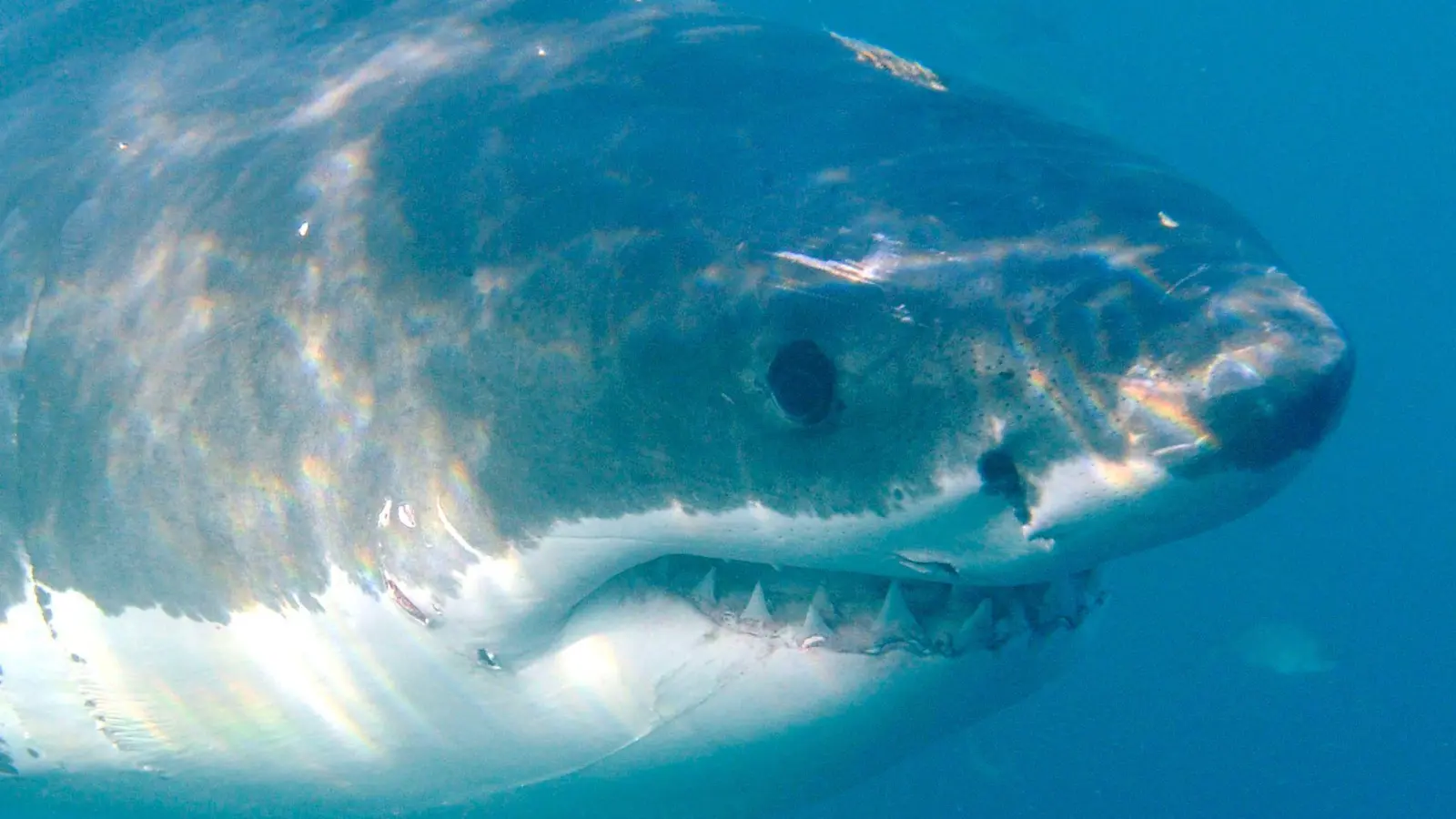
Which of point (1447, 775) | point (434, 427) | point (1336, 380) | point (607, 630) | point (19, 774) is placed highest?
point (1336, 380)

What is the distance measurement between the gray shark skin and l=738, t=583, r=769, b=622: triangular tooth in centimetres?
1

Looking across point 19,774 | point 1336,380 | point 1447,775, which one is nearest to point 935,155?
point 1336,380

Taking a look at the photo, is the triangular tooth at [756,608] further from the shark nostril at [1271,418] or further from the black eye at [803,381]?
the shark nostril at [1271,418]

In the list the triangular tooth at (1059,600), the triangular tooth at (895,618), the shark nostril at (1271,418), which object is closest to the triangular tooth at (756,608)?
the triangular tooth at (895,618)

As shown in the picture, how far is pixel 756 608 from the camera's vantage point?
2213 millimetres

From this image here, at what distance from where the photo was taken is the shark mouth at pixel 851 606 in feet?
7.11

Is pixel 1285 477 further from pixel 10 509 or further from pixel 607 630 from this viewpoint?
pixel 10 509

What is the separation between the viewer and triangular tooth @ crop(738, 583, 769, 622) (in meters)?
2.20

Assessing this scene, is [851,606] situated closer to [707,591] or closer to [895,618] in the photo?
[895,618]

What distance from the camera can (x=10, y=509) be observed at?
8.87 ft

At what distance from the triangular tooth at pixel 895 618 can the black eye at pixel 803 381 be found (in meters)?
0.47

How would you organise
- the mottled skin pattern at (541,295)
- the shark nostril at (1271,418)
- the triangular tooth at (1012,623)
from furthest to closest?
the triangular tooth at (1012,623)
the mottled skin pattern at (541,295)
the shark nostril at (1271,418)

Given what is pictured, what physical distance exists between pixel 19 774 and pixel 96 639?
87 cm

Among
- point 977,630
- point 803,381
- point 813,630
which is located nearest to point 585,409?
point 803,381
